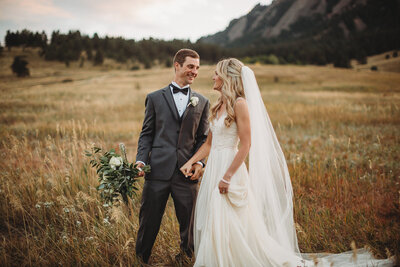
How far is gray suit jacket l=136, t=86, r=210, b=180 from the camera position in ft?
9.38

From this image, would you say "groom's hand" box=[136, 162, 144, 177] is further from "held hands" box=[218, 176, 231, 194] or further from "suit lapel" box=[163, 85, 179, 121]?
"held hands" box=[218, 176, 231, 194]

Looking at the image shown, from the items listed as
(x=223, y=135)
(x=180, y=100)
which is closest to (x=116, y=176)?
(x=180, y=100)

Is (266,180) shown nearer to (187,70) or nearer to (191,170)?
(191,170)

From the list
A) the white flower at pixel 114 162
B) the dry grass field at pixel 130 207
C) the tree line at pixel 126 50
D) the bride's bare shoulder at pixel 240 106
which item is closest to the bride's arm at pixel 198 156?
the bride's bare shoulder at pixel 240 106

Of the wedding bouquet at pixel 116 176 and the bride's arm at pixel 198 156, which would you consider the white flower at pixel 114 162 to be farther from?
the bride's arm at pixel 198 156

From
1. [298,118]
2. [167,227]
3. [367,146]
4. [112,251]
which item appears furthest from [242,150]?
[298,118]

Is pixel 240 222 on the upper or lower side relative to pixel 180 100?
lower

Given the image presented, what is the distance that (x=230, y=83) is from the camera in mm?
2725

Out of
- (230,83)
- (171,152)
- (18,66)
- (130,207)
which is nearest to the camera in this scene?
(230,83)

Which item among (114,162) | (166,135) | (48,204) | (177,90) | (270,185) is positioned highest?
(177,90)

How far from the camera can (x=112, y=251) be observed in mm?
3387

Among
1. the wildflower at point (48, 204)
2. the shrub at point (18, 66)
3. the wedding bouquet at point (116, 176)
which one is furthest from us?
the shrub at point (18, 66)

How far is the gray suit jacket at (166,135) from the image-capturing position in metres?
2.86

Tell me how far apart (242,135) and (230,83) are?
2.02ft
